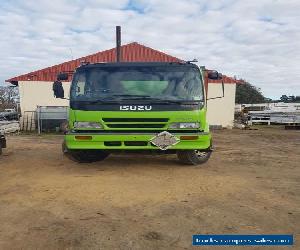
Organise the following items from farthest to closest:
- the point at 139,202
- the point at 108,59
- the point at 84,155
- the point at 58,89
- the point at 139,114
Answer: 1. the point at 108,59
2. the point at 84,155
3. the point at 58,89
4. the point at 139,114
5. the point at 139,202

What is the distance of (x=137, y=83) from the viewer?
8.03 m

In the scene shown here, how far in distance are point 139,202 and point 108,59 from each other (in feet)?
64.5

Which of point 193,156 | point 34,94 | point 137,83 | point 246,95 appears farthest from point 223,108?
point 246,95

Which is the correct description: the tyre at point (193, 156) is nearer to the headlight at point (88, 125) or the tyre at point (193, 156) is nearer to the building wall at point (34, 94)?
the headlight at point (88, 125)

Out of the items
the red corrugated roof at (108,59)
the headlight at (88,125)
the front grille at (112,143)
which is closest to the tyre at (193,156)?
the front grille at (112,143)

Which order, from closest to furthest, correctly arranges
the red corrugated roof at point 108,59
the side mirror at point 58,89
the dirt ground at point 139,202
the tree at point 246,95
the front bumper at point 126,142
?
the dirt ground at point 139,202 → the front bumper at point 126,142 → the side mirror at point 58,89 → the red corrugated roof at point 108,59 → the tree at point 246,95

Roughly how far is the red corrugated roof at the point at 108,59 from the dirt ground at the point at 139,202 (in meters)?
15.1

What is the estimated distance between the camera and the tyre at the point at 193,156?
8648 mm

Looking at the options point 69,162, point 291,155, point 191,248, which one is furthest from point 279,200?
point 291,155

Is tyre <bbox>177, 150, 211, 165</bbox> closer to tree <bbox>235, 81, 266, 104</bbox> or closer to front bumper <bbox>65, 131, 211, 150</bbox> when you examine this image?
front bumper <bbox>65, 131, 211, 150</bbox>

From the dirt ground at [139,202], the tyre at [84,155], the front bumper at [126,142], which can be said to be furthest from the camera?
the tyre at [84,155]

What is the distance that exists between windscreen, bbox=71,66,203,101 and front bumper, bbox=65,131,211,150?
29.3 inches

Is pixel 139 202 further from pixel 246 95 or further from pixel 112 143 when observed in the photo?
pixel 246 95

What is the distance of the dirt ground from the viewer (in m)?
4.21
